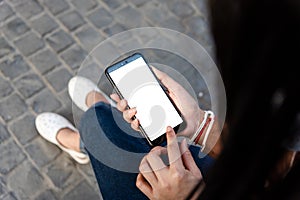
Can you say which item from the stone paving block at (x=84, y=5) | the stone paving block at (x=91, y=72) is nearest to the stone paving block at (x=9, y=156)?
the stone paving block at (x=91, y=72)

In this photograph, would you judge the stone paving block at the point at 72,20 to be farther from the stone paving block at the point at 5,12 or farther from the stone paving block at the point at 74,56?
the stone paving block at the point at 5,12

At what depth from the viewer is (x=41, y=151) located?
2250 millimetres

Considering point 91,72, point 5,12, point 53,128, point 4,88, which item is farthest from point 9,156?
point 5,12

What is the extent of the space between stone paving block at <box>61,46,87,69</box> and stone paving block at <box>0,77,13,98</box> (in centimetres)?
32

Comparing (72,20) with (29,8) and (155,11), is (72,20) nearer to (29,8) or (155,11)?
(29,8)

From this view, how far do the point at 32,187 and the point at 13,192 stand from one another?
9 centimetres

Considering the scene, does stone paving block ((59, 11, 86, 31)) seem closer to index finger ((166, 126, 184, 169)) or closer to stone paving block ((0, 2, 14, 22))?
stone paving block ((0, 2, 14, 22))

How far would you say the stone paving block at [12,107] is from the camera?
230 centimetres

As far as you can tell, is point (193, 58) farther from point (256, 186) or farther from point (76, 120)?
point (256, 186)

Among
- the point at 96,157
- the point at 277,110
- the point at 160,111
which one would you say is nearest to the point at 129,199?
the point at 96,157

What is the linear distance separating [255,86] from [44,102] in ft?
6.26

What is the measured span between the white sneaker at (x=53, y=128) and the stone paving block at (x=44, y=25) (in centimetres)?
50

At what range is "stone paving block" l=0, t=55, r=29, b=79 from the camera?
7.86ft

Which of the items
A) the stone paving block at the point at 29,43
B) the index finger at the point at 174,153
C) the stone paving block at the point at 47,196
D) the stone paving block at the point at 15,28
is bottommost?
the stone paving block at the point at 47,196
